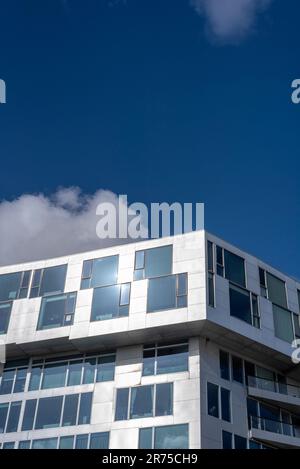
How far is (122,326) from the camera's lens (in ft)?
111

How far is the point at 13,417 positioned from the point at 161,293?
10827 millimetres

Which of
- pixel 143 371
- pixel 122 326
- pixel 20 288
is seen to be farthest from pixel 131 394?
pixel 20 288

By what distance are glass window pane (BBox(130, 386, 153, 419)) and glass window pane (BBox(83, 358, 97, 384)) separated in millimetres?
2805

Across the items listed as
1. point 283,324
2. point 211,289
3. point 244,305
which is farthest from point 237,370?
point 211,289

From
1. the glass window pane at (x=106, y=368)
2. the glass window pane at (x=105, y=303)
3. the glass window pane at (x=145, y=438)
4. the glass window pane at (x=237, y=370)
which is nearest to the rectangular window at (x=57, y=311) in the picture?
the glass window pane at (x=105, y=303)

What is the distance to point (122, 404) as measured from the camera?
32594mm

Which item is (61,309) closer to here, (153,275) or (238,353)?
(153,275)

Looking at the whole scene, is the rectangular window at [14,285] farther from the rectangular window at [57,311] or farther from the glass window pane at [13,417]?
the glass window pane at [13,417]

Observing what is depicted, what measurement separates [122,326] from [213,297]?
528 centimetres

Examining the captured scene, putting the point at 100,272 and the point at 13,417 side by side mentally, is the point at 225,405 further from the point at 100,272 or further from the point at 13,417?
the point at 13,417

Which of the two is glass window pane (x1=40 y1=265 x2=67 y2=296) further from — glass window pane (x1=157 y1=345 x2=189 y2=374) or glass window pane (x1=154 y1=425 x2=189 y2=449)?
glass window pane (x1=154 y1=425 x2=189 y2=449)

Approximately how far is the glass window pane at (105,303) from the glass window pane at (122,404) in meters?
4.19

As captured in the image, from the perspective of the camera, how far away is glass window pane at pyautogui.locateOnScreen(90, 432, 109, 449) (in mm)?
31641

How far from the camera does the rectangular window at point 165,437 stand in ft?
99.9
